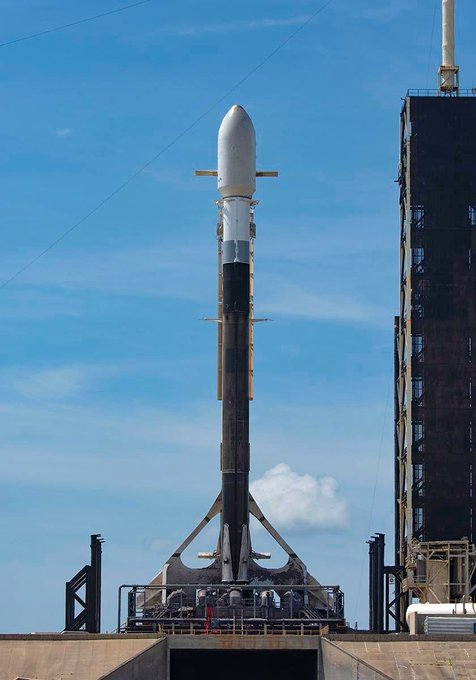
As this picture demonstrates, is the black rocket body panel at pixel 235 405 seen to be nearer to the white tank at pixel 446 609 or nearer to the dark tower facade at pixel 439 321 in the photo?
the white tank at pixel 446 609

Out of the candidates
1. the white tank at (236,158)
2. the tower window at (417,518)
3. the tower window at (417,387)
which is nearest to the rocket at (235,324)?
the white tank at (236,158)

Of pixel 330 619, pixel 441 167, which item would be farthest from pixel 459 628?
pixel 441 167

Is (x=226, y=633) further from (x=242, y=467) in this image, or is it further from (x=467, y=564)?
(x=467, y=564)

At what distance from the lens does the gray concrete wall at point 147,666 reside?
2510 inches

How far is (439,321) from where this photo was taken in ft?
Result: 326

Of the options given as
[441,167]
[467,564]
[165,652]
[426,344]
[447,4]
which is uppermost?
[447,4]

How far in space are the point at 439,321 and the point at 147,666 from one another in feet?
129

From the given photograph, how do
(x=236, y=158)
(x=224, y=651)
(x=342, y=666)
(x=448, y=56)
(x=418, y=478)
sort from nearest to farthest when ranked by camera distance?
1. (x=342, y=666)
2. (x=224, y=651)
3. (x=236, y=158)
4. (x=418, y=478)
5. (x=448, y=56)

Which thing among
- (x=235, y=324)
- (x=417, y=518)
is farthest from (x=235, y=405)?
(x=417, y=518)

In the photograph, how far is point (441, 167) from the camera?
332 ft

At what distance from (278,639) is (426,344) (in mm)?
33722

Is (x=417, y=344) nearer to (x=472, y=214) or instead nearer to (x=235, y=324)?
(x=472, y=214)

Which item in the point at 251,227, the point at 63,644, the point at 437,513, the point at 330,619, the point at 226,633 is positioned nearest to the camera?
the point at 63,644

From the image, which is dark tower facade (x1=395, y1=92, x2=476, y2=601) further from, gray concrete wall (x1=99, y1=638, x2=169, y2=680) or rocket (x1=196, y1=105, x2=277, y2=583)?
gray concrete wall (x1=99, y1=638, x2=169, y2=680)
